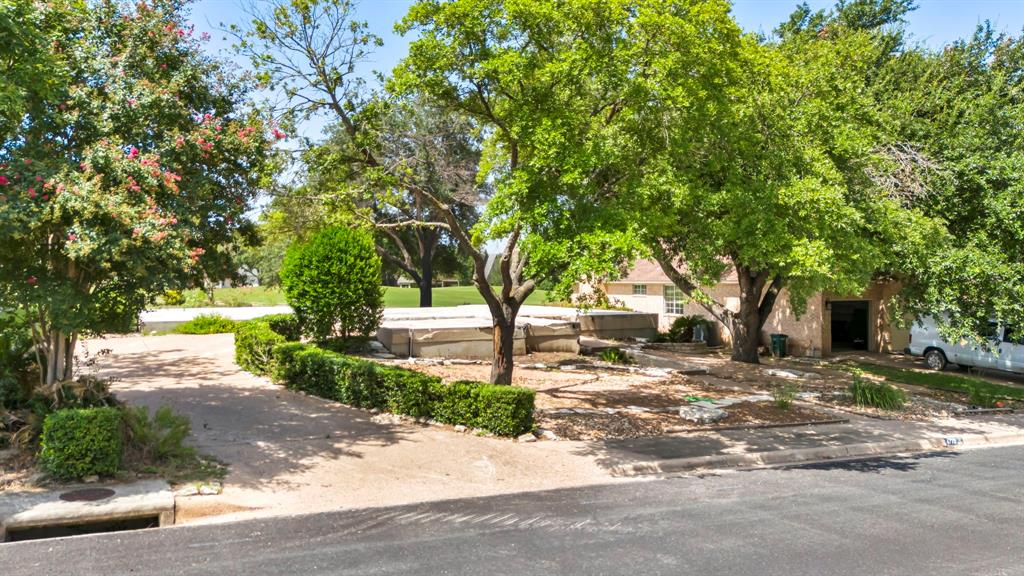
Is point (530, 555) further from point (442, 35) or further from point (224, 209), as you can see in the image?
point (442, 35)

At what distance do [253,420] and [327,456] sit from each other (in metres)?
2.51

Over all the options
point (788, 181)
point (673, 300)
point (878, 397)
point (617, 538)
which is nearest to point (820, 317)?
point (673, 300)

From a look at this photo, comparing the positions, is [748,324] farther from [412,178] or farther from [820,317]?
[412,178]

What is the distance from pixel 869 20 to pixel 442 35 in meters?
25.0

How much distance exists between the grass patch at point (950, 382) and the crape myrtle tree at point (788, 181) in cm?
437

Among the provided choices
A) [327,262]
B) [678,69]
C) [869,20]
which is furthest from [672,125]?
[869,20]

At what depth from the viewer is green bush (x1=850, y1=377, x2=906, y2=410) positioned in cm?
1444

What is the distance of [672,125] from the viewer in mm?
11375

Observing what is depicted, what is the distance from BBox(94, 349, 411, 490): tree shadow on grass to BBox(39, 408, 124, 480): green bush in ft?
4.86

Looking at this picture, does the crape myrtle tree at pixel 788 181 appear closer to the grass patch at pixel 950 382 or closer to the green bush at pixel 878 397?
the green bush at pixel 878 397

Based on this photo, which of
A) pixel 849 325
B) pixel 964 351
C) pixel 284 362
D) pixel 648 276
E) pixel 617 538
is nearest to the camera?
pixel 617 538

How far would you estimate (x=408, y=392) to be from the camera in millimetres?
11758

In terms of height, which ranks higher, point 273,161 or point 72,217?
point 273,161

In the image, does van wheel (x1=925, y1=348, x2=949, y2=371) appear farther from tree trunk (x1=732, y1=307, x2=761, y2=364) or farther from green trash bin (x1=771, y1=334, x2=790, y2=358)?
tree trunk (x1=732, y1=307, x2=761, y2=364)
